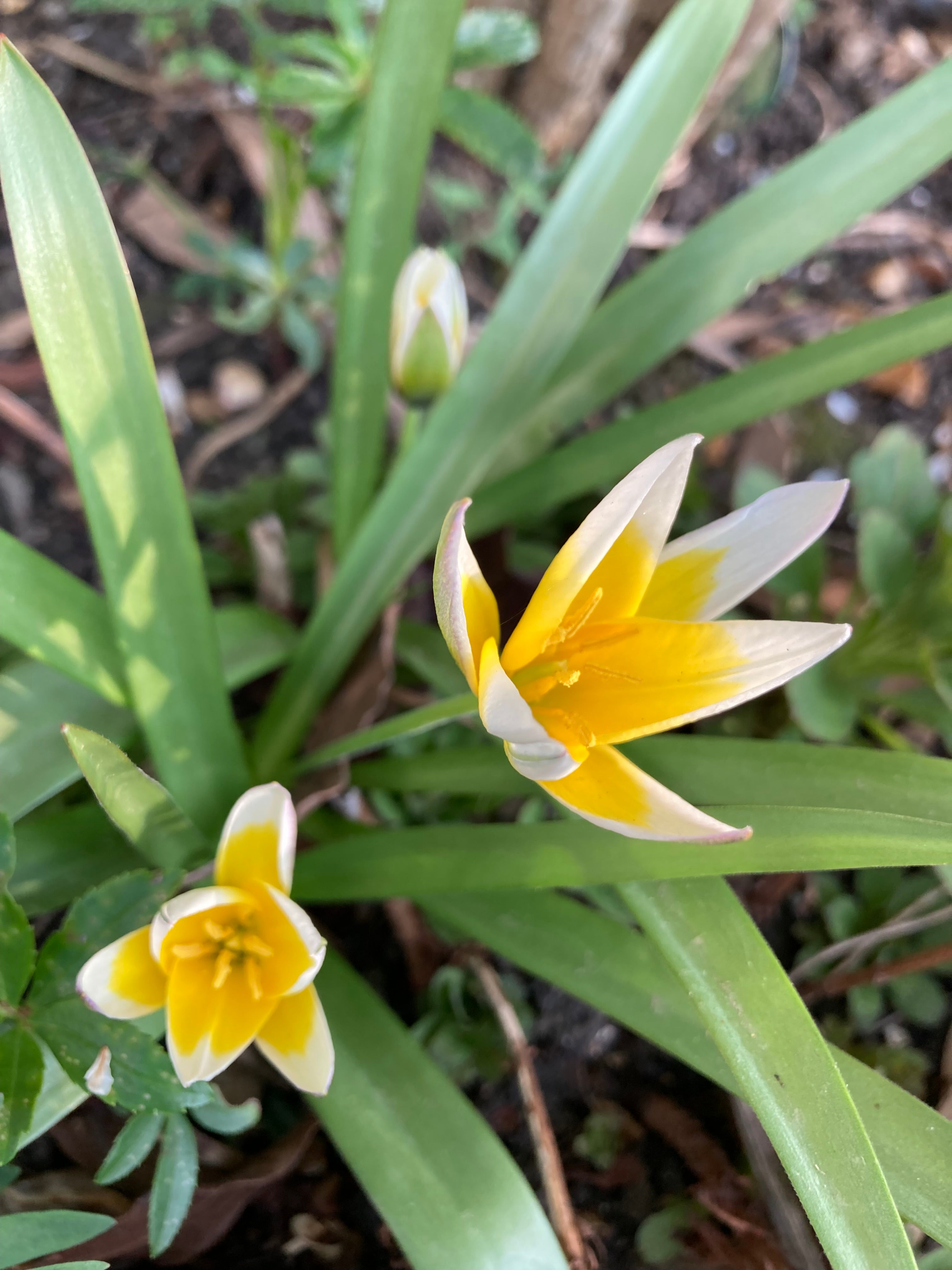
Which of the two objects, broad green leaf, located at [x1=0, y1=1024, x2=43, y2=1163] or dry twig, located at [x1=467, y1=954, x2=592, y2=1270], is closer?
broad green leaf, located at [x1=0, y1=1024, x2=43, y2=1163]

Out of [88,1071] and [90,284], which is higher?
[90,284]

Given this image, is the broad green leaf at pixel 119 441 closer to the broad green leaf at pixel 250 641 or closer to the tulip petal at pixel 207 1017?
the broad green leaf at pixel 250 641

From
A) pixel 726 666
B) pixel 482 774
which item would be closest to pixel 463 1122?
pixel 482 774

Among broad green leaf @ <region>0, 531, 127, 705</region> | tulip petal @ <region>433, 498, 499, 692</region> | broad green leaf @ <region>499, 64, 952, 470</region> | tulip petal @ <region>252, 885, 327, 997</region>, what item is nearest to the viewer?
tulip petal @ <region>433, 498, 499, 692</region>

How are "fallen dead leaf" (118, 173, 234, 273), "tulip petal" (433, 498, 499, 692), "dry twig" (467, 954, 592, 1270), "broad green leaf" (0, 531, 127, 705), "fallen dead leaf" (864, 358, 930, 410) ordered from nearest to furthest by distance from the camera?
"tulip petal" (433, 498, 499, 692) → "broad green leaf" (0, 531, 127, 705) → "dry twig" (467, 954, 592, 1270) → "fallen dead leaf" (118, 173, 234, 273) → "fallen dead leaf" (864, 358, 930, 410)

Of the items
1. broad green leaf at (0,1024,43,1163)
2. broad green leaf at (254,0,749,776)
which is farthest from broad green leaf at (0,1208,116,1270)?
broad green leaf at (254,0,749,776)

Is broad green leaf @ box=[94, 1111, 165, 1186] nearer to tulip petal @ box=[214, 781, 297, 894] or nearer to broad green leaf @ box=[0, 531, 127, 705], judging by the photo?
tulip petal @ box=[214, 781, 297, 894]

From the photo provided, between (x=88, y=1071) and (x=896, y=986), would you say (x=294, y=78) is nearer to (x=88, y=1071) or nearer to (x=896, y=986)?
(x=88, y=1071)
